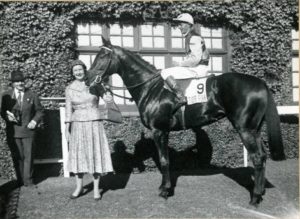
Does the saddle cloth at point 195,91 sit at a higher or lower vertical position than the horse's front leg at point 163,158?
higher

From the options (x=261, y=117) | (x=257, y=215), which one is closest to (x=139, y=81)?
(x=261, y=117)

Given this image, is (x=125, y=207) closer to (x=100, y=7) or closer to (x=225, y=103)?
(x=225, y=103)

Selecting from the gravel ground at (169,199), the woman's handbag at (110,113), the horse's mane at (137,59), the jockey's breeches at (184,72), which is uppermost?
the horse's mane at (137,59)

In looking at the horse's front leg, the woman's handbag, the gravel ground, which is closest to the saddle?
the horse's front leg

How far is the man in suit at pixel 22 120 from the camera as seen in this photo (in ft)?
21.3

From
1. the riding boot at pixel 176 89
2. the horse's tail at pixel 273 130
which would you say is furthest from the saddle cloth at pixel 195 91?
the horse's tail at pixel 273 130

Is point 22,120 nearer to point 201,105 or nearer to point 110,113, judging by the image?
point 110,113

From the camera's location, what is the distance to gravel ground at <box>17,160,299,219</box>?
511 cm

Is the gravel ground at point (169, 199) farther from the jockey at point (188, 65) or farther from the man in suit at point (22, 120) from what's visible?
the jockey at point (188, 65)

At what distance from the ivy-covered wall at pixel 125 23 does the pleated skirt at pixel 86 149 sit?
3211mm

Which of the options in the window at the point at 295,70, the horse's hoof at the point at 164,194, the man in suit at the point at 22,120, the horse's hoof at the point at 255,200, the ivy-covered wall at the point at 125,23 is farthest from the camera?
the window at the point at 295,70

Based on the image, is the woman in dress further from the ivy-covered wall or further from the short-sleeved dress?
the ivy-covered wall

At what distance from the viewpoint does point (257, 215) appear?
Result: 4.97 m

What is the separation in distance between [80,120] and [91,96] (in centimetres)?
42
